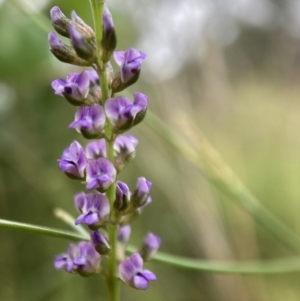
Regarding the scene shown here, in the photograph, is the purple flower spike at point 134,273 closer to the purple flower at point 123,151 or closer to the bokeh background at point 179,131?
the purple flower at point 123,151

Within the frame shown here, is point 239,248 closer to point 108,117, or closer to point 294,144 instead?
point 294,144

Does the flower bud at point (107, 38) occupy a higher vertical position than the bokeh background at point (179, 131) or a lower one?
higher

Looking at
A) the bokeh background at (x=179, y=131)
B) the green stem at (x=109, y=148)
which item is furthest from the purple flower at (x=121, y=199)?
the bokeh background at (x=179, y=131)

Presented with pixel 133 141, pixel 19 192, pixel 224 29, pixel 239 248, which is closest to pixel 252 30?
pixel 224 29

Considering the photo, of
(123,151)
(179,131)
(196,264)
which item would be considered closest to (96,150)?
(123,151)

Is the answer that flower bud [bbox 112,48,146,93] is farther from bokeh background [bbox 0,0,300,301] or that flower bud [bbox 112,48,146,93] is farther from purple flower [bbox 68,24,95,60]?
bokeh background [bbox 0,0,300,301]

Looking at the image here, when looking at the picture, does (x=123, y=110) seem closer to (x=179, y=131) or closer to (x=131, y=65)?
(x=131, y=65)

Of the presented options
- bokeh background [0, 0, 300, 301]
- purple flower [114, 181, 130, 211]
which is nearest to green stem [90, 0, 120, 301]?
purple flower [114, 181, 130, 211]
